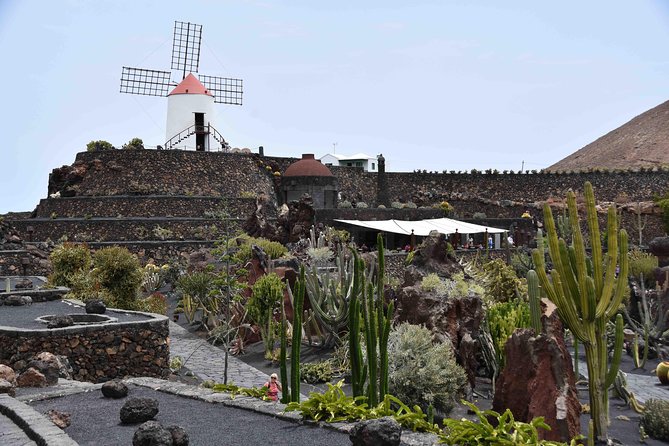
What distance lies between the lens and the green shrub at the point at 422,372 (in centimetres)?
892

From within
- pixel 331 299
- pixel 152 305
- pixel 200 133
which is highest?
pixel 200 133

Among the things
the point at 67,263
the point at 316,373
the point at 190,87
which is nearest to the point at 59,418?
the point at 316,373

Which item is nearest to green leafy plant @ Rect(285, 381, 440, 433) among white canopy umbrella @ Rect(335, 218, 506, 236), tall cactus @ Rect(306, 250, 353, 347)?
tall cactus @ Rect(306, 250, 353, 347)

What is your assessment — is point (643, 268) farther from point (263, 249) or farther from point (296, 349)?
point (296, 349)

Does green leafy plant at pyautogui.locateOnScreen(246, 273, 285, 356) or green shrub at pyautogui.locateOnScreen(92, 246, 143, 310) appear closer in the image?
green leafy plant at pyautogui.locateOnScreen(246, 273, 285, 356)

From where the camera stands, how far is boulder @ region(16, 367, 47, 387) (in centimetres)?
782

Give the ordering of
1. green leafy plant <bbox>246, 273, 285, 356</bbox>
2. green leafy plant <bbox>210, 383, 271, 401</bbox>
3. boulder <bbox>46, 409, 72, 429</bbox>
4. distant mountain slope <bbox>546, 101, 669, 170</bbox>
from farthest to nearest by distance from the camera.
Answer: distant mountain slope <bbox>546, 101, 669, 170</bbox> → green leafy plant <bbox>246, 273, 285, 356</bbox> → green leafy plant <bbox>210, 383, 271, 401</bbox> → boulder <bbox>46, 409, 72, 429</bbox>

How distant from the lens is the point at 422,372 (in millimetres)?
8938

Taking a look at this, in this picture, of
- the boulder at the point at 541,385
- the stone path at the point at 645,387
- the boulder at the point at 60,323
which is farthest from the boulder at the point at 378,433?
the stone path at the point at 645,387

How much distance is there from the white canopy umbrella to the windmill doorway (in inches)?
490

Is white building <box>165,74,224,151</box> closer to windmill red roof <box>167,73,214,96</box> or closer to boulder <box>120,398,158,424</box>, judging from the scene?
windmill red roof <box>167,73,214,96</box>

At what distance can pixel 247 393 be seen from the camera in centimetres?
698

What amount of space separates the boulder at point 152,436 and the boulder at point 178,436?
A: 0.29ft

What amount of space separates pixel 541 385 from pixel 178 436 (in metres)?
3.86
